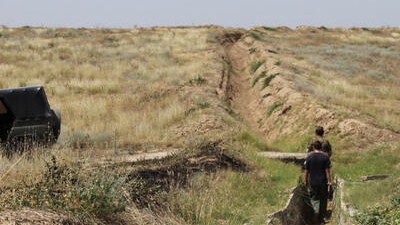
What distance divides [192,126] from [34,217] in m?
10.2

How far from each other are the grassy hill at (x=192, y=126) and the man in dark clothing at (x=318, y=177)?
1.71 ft

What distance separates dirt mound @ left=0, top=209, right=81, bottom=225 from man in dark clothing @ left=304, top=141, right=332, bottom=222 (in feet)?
19.2

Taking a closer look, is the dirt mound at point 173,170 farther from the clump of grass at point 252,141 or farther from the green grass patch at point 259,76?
the green grass patch at point 259,76

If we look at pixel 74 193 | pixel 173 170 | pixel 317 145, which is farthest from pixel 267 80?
pixel 74 193

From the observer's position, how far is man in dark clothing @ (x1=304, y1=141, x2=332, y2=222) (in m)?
10.2

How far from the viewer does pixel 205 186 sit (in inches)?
369

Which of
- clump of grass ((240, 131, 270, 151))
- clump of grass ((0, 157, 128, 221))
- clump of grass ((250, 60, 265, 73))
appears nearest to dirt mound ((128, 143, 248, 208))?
clump of grass ((0, 157, 128, 221))

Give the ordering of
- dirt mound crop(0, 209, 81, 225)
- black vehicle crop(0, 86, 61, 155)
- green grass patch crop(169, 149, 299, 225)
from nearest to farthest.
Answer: dirt mound crop(0, 209, 81, 225)
green grass patch crop(169, 149, 299, 225)
black vehicle crop(0, 86, 61, 155)

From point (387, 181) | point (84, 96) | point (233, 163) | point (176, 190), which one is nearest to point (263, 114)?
point (84, 96)

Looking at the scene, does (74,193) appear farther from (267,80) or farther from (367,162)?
(267,80)

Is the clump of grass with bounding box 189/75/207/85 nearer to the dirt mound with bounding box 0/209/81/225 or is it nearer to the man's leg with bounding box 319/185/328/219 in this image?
the man's leg with bounding box 319/185/328/219

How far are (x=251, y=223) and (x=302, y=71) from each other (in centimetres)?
2010

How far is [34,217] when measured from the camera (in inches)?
203

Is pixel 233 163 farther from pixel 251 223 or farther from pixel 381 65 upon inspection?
pixel 381 65
